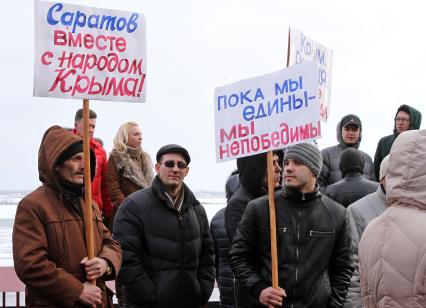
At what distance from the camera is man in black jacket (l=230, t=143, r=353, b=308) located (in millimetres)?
5039

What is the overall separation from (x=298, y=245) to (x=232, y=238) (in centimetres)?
85

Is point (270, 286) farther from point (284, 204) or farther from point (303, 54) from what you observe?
point (303, 54)

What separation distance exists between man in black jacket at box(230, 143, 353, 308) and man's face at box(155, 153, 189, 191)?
0.75 meters

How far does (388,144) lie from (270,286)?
413 centimetres

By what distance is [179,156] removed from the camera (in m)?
5.88

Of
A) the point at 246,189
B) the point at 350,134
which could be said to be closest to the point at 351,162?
the point at 350,134

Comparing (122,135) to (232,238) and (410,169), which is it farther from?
(410,169)

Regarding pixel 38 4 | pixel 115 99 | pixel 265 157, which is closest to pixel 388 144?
pixel 265 157

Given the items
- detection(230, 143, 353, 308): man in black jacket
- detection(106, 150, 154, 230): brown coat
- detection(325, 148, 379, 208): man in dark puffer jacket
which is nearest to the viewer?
detection(230, 143, 353, 308): man in black jacket

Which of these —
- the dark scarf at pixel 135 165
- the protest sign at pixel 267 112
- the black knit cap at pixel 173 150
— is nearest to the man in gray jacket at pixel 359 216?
the protest sign at pixel 267 112

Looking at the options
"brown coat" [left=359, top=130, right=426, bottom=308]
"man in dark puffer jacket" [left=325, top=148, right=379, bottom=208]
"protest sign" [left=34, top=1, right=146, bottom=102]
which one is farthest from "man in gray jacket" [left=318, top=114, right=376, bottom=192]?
"brown coat" [left=359, top=130, right=426, bottom=308]

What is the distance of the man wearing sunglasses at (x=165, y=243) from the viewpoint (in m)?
5.57

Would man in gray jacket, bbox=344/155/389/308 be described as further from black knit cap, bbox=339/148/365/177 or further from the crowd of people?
black knit cap, bbox=339/148/365/177

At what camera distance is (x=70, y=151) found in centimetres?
477
